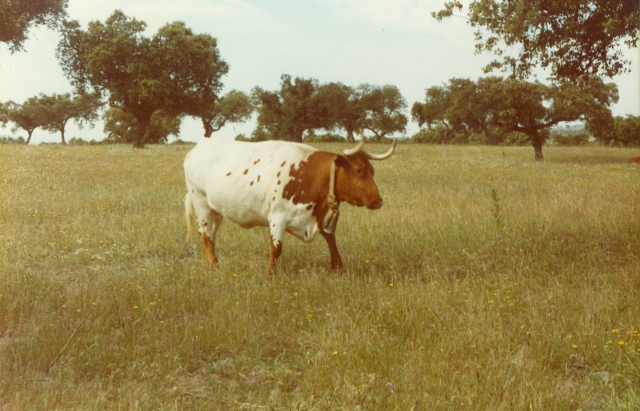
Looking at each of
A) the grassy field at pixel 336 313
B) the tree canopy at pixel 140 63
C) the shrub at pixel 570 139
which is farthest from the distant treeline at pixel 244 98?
the shrub at pixel 570 139

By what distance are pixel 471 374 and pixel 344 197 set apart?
325 cm

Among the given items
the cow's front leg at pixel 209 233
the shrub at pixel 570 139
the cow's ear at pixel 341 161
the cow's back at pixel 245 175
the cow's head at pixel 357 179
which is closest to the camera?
the cow's head at pixel 357 179

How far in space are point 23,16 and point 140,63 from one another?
6.04m

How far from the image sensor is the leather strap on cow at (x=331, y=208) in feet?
24.3

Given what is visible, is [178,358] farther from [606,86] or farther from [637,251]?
[606,86]

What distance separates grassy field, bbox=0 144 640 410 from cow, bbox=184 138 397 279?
0.62 metres

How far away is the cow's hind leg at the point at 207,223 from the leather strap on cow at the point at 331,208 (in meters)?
2.06

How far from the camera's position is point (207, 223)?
29.6ft

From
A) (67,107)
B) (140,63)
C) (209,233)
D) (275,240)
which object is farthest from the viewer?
(67,107)

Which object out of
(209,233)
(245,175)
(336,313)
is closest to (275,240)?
(245,175)

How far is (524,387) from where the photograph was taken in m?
4.56

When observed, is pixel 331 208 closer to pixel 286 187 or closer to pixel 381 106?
pixel 286 187

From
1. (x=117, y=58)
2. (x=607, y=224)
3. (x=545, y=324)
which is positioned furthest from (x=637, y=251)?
(x=117, y=58)

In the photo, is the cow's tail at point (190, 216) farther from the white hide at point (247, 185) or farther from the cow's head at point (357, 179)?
the cow's head at point (357, 179)
